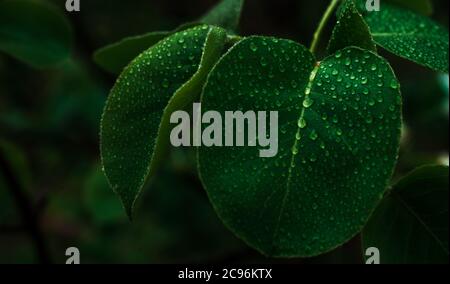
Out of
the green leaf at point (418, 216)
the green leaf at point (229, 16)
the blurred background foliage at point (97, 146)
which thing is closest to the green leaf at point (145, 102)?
the green leaf at point (229, 16)

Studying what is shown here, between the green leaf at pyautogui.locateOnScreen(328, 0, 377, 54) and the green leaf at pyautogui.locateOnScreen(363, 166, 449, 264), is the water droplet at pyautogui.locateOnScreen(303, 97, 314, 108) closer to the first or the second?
the green leaf at pyautogui.locateOnScreen(328, 0, 377, 54)

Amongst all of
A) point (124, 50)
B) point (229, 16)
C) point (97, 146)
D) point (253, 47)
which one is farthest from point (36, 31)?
point (97, 146)

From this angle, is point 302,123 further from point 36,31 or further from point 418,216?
point 36,31

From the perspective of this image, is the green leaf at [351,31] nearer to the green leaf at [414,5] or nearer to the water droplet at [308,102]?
the water droplet at [308,102]

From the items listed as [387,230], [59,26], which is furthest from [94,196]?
[387,230]

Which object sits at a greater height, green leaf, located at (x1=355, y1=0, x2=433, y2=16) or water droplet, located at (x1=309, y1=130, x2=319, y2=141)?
green leaf, located at (x1=355, y1=0, x2=433, y2=16)

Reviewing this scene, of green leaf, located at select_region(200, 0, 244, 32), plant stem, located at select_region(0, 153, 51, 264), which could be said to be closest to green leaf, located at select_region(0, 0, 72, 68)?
plant stem, located at select_region(0, 153, 51, 264)
